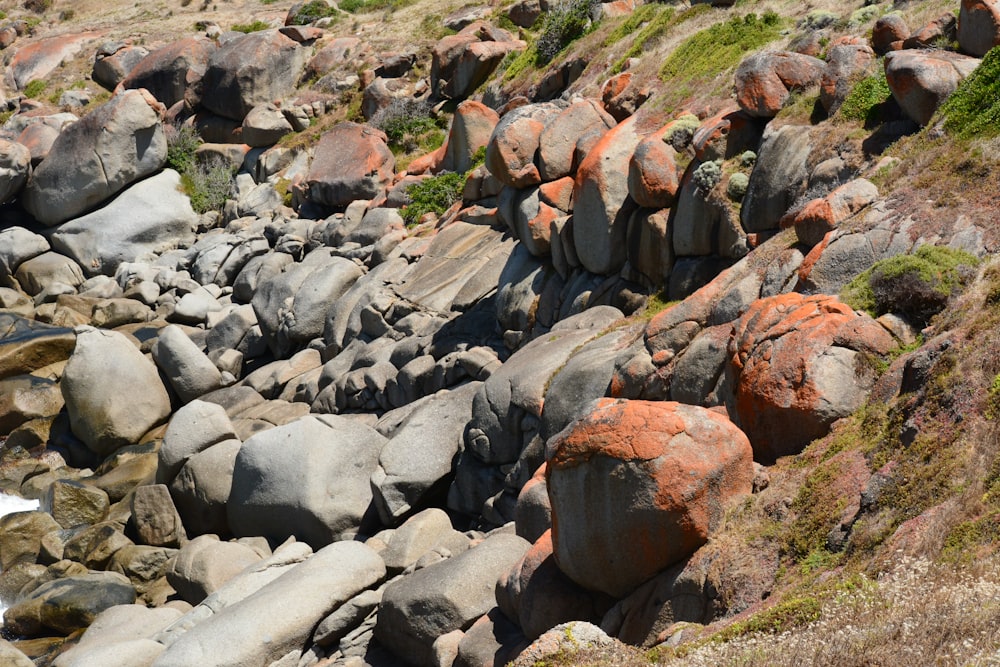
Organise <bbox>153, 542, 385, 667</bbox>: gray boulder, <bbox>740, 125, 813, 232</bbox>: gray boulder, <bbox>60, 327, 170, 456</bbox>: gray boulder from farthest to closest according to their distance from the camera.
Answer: <bbox>60, 327, 170, 456</bbox>: gray boulder, <bbox>740, 125, 813, 232</bbox>: gray boulder, <bbox>153, 542, 385, 667</bbox>: gray boulder

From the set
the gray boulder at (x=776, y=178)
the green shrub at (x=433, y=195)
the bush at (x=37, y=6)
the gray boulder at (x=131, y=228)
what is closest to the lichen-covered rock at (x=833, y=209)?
the gray boulder at (x=776, y=178)

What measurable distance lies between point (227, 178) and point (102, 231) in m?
6.39

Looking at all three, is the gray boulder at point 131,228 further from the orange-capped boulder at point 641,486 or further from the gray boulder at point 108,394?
the orange-capped boulder at point 641,486

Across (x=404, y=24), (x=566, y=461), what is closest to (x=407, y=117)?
(x=404, y=24)

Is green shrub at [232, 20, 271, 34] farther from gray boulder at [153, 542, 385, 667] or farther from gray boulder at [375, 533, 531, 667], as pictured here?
gray boulder at [375, 533, 531, 667]

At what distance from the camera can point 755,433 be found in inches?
520

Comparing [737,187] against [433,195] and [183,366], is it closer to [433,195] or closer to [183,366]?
[183,366]

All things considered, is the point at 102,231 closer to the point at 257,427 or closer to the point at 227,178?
the point at 227,178

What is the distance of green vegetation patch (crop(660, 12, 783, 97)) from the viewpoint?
27.2 m

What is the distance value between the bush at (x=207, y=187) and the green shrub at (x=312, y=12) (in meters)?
16.6

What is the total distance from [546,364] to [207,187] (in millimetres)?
31181

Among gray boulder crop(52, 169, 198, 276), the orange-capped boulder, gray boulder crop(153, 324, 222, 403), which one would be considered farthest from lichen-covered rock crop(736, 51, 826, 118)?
gray boulder crop(52, 169, 198, 276)

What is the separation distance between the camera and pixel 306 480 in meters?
22.0

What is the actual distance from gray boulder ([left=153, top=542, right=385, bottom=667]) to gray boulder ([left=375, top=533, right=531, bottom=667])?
140cm
